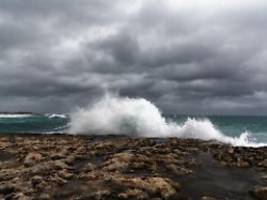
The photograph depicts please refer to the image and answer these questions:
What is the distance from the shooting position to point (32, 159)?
2633cm

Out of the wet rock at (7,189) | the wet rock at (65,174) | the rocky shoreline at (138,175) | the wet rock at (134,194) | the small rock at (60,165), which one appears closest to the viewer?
the wet rock at (134,194)

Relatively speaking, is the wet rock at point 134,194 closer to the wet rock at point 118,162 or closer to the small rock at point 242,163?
the wet rock at point 118,162

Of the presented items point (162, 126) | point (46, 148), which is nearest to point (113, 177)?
point (46, 148)

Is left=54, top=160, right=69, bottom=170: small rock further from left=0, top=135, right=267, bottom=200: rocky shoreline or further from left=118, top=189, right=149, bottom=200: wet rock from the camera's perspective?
left=118, top=189, right=149, bottom=200: wet rock

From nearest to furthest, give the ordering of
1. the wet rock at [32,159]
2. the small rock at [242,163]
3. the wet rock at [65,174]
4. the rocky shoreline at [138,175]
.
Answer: the rocky shoreline at [138,175] < the wet rock at [65,174] < the wet rock at [32,159] < the small rock at [242,163]

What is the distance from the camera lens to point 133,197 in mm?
17250

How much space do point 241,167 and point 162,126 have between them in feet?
137

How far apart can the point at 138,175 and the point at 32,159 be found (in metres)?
A: 8.17

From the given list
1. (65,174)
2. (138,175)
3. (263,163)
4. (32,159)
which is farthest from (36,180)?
(263,163)

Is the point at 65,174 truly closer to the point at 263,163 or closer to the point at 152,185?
the point at 152,185

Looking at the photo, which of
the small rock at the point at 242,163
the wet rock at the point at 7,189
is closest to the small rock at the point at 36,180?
the wet rock at the point at 7,189

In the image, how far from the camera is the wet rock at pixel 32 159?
2517 centimetres

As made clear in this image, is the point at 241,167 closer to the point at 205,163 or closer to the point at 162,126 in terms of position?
the point at 205,163

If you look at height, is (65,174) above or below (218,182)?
above
